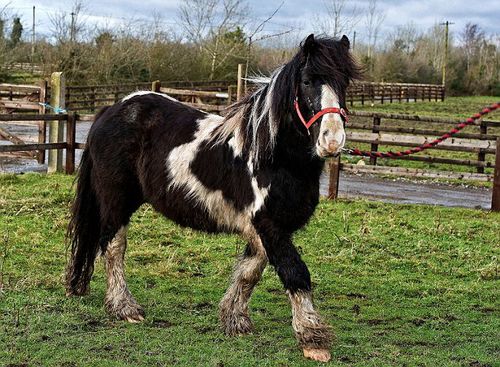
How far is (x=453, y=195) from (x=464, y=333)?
27.7 feet

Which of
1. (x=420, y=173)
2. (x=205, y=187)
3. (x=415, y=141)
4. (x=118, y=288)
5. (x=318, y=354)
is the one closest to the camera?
(x=318, y=354)

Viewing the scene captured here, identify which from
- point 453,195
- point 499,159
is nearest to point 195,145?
point 499,159

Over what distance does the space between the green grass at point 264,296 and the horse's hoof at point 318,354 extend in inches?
2.3

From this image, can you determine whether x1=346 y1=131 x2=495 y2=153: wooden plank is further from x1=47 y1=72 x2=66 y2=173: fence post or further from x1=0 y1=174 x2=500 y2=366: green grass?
x1=47 y1=72 x2=66 y2=173: fence post

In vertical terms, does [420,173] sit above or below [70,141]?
below

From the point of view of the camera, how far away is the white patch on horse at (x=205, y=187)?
4578 millimetres

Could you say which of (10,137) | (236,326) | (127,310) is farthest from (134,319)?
(10,137)

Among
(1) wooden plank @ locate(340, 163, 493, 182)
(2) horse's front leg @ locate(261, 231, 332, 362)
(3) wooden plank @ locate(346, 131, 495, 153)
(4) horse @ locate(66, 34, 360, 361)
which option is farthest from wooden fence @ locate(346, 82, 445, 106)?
(2) horse's front leg @ locate(261, 231, 332, 362)

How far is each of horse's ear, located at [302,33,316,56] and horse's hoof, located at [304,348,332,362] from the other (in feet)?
6.07

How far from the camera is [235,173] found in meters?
4.66

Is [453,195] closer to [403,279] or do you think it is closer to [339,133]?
[403,279]

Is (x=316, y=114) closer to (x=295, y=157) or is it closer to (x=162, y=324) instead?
(x=295, y=157)

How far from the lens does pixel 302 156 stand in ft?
14.2

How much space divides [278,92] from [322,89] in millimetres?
377
